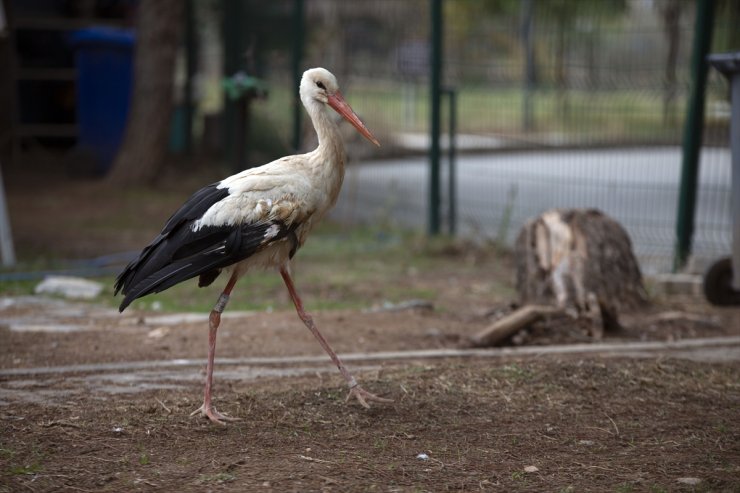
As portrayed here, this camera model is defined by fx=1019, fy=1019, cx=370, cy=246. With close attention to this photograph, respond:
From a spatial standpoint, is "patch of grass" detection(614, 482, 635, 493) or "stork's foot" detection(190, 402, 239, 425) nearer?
"patch of grass" detection(614, 482, 635, 493)

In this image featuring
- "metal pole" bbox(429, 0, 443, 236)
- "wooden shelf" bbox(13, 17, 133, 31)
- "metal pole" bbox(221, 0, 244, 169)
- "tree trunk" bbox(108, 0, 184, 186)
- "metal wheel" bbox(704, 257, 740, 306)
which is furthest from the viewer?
"wooden shelf" bbox(13, 17, 133, 31)

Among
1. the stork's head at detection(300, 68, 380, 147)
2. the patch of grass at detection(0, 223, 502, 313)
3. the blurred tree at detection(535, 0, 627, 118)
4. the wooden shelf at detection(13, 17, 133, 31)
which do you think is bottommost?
the patch of grass at detection(0, 223, 502, 313)

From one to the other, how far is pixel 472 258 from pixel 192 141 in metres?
9.33

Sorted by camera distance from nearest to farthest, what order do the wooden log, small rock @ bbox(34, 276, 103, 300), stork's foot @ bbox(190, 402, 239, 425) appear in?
1. stork's foot @ bbox(190, 402, 239, 425)
2. the wooden log
3. small rock @ bbox(34, 276, 103, 300)

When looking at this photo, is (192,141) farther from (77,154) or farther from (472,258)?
(472,258)

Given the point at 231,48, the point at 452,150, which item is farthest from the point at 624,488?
the point at 231,48

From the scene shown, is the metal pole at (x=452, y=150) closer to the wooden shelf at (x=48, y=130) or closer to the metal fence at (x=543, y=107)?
the metal fence at (x=543, y=107)

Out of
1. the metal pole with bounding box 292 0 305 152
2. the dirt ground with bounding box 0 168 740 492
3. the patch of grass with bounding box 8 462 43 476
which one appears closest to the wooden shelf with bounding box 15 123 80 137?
the metal pole with bounding box 292 0 305 152

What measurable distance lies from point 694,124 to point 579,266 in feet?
8.03

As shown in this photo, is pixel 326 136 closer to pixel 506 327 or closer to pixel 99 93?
pixel 506 327

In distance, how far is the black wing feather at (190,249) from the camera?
16.0ft

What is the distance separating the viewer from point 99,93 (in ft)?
53.7

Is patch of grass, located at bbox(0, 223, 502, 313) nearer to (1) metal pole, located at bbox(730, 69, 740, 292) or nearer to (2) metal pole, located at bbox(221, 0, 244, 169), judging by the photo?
(1) metal pole, located at bbox(730, 69, 740, 292)

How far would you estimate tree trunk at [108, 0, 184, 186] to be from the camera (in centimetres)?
1478
